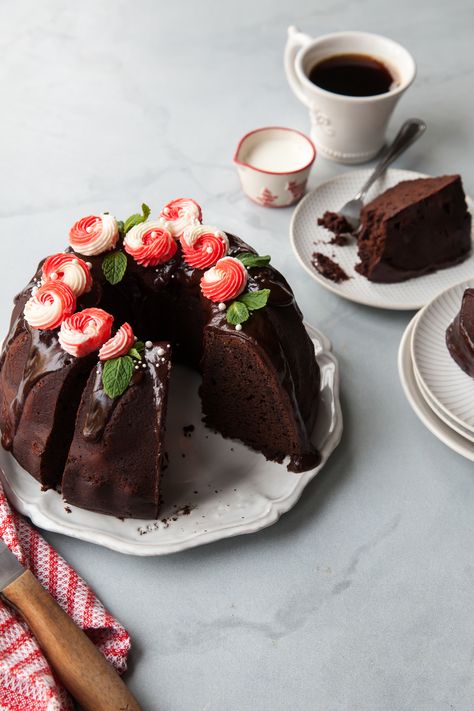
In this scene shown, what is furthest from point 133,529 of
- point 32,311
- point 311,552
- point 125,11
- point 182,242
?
point 125,11

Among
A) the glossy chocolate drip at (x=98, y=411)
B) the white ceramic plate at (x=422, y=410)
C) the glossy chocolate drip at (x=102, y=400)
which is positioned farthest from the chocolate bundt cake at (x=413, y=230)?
the glossy chocolate drip at (x=98, y=411)

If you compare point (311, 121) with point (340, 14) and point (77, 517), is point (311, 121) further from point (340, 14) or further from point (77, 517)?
point (77, 517)

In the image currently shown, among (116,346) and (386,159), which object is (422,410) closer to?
(116,346)

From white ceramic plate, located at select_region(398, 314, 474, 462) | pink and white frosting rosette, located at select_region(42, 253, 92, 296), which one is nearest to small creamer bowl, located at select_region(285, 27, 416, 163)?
white ceramic plate, located at select_region(398, 314, 474, 462)

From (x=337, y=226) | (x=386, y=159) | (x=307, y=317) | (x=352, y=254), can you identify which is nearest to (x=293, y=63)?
(x=386, y=159)

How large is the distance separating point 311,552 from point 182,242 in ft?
2.76

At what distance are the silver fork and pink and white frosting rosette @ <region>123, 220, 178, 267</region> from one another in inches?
32.0

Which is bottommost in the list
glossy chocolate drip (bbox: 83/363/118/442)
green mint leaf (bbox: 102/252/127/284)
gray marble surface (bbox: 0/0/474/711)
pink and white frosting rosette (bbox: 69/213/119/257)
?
gray marble surface (bbox: 0/0/474/711)

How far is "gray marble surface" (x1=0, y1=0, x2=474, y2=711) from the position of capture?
1664mm

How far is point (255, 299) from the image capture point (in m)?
1.79

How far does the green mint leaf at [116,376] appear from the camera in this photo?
1655 millimetres

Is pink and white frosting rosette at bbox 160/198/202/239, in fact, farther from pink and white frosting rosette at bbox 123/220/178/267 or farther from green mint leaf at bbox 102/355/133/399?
green mint leaf at bbox 102/355/133/399

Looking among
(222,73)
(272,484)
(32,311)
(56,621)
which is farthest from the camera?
(222,73)

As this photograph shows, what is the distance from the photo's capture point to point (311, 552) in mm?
1830
